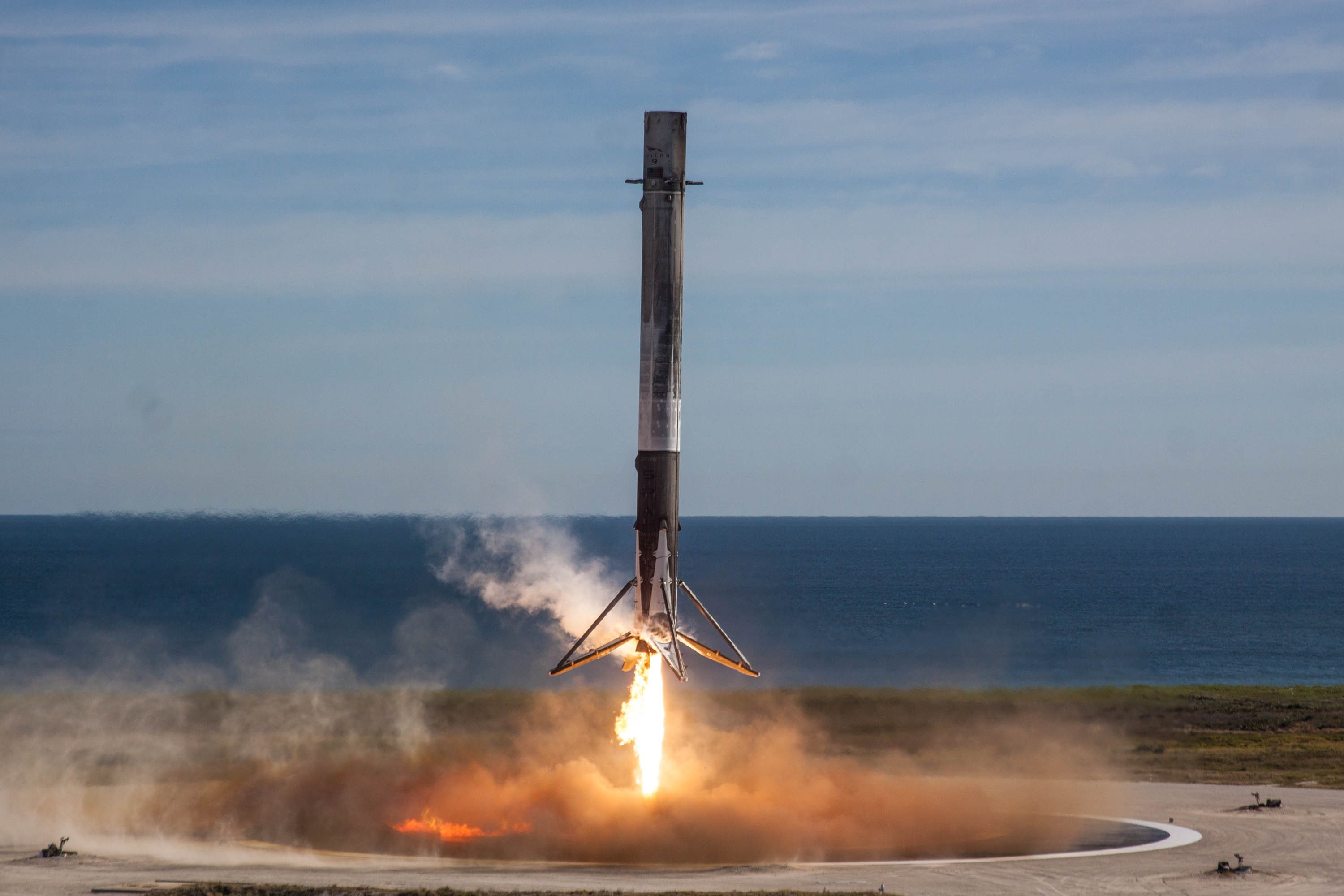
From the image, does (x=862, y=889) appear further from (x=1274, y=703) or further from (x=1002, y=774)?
(x=1274, y=703)

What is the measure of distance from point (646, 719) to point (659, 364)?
9982 millimetres

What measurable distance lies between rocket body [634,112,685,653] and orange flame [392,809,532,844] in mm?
6206

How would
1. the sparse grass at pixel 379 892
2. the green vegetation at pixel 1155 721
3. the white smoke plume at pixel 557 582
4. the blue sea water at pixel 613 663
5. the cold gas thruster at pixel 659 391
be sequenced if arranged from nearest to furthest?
the sparse grass at pixel 379 892 → the cold gas thruster at pixel 659 391 → the white smoke plume at pixel 557 582 → the green vegetation at pixel 1155 721 → the blue sea water at pixel 613 663

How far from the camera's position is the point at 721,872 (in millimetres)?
31422

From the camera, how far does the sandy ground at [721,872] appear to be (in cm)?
2994

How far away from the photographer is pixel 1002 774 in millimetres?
44969

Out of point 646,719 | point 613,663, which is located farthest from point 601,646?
point 613,663

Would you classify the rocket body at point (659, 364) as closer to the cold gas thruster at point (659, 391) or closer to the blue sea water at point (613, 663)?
the cold gas thruster at point (659, 391)

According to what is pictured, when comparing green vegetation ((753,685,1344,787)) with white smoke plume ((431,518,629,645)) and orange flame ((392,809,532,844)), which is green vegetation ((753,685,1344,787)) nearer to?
white smoke plume ((431,518,629,645))

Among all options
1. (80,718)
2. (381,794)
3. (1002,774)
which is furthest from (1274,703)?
(80,718)

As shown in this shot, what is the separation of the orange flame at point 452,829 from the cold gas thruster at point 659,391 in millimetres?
4335

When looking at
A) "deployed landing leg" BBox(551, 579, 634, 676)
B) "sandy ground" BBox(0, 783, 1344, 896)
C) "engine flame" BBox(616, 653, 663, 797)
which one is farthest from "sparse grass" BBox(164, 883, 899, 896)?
"engine flame" BBox(616, 653, 663, 797)

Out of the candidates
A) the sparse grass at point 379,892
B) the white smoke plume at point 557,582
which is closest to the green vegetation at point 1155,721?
the white smoke plume at point 557,582

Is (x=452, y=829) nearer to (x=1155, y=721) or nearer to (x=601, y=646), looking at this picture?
(x=601, y=646)
